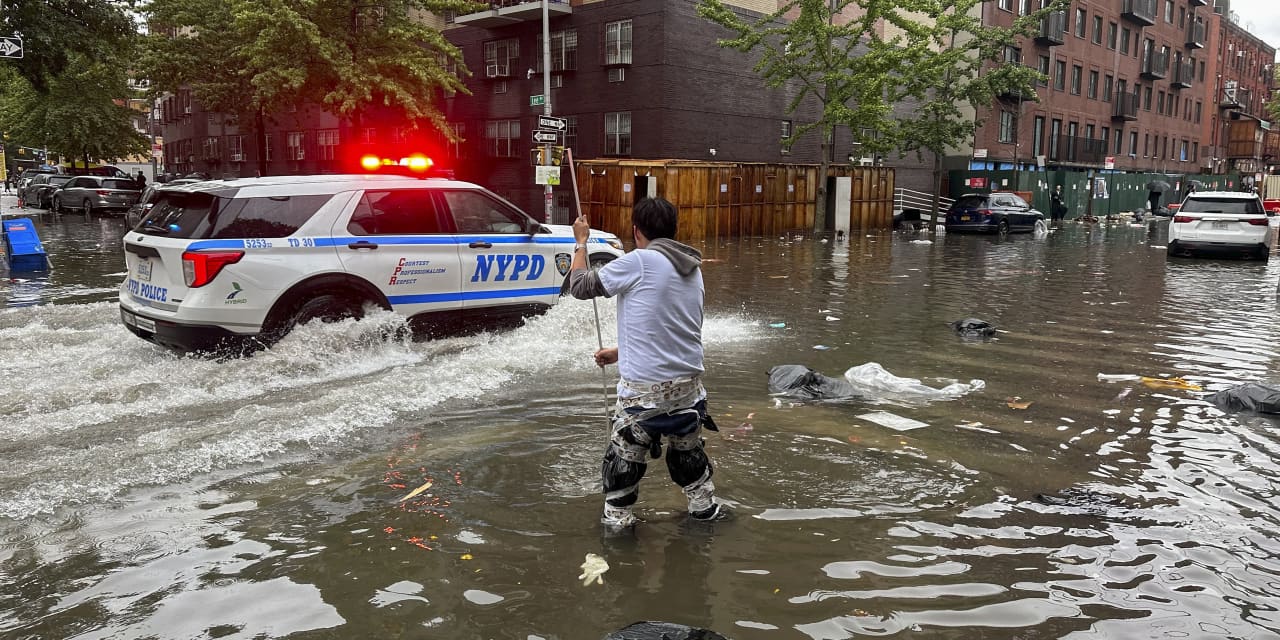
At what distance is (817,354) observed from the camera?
31.2 ft

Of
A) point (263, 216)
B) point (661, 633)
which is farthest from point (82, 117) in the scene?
Answer: point (661, 633)

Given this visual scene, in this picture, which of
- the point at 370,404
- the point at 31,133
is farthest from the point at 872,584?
the point at 31,133

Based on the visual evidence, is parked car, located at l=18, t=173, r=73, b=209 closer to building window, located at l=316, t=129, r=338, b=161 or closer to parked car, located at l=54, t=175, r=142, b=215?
parked car, located at l=54, t=175, r=142, b=215

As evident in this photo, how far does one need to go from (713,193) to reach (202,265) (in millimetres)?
24008

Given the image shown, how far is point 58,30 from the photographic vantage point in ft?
68.7

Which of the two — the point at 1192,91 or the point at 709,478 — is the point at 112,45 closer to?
the point at 709,478

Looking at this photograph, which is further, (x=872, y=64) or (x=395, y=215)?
(x=872, y=64)

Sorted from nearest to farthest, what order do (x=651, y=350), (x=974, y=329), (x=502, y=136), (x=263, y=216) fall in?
(x=651, y=350), (x=263, y=216), (x=974, y=329), (x=502, y=136)

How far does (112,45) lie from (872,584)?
2535cm

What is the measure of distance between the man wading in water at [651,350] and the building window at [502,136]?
111 ft

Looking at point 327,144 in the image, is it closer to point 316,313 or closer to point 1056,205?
point 1056,205

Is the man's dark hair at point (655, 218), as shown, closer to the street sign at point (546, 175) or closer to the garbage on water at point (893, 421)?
the garbage on water at point (893, 421)

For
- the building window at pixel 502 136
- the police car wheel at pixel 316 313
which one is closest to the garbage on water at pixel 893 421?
the police car wheel at pixel 316 313

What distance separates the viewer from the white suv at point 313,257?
25.3ft
